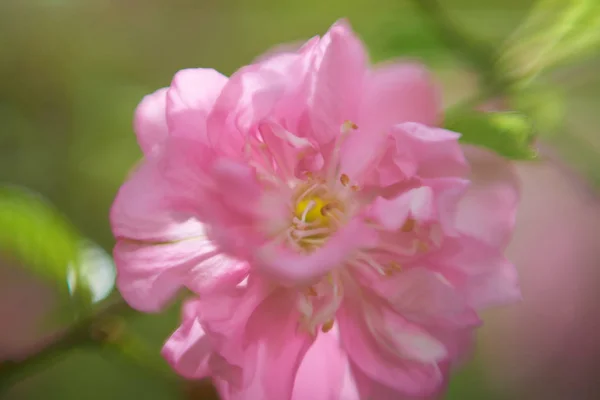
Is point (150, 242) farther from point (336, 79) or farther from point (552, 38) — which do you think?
point (552, 38)

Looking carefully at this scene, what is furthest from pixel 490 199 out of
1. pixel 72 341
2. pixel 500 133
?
pixel 72 341

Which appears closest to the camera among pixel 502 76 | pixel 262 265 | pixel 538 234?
pixel 262 265

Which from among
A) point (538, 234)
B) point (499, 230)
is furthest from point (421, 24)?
point (538, 234)

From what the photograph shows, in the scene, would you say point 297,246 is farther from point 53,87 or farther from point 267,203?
point 53,87

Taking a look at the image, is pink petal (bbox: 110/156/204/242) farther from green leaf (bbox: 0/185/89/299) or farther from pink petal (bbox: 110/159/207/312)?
green leaf (bbox: 0/185/89/299)

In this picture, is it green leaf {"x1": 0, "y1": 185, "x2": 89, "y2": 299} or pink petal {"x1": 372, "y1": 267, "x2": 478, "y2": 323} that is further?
green leaf {"x1": 0, "y1": 185, "x2": 89, "y2": 299}

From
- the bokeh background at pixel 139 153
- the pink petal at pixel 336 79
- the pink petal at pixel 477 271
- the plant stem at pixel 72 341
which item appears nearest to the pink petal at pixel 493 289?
the pink petal at pixel 477 271

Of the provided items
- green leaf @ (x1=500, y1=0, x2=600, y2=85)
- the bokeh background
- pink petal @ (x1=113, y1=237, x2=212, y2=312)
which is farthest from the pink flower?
the bokeh background
